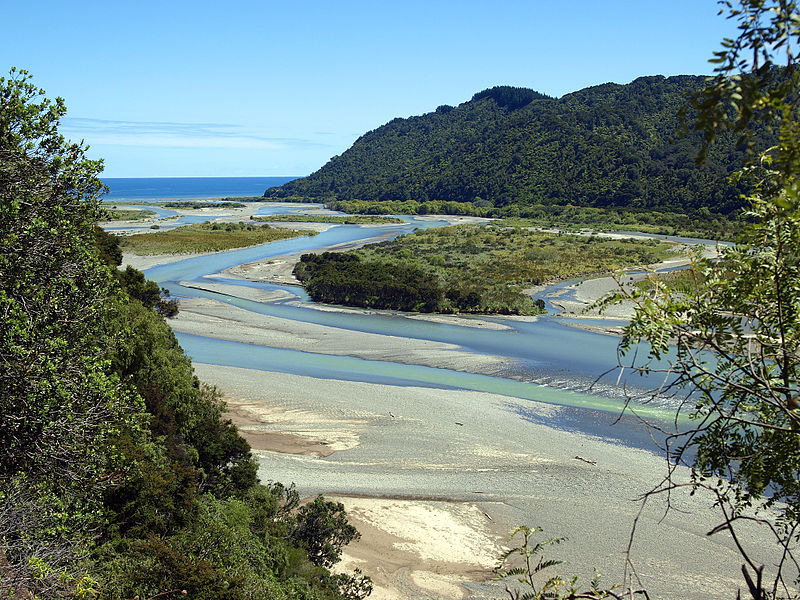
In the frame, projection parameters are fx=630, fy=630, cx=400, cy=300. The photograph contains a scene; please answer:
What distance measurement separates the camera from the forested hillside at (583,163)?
388 ft

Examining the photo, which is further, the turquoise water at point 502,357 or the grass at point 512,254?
the grass at point 512,254

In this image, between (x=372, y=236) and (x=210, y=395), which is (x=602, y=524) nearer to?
(x=210, y=395)

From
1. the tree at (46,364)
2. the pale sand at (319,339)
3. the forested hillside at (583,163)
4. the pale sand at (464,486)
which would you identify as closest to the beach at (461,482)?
the pale sand at (464,486)

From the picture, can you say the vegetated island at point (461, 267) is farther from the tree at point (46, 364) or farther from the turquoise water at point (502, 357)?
the tree at point (46, 364)

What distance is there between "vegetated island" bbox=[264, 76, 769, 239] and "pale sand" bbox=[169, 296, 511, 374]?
66.4 metres

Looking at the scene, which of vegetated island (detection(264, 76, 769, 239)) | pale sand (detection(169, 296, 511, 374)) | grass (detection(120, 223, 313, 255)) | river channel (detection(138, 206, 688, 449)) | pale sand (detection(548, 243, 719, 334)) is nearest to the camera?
river channel (detection(138, 206, 688, 449))

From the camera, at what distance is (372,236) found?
95.9 metres

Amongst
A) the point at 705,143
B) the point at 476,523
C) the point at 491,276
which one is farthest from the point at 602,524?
the point at 491,276

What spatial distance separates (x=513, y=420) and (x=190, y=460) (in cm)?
1238

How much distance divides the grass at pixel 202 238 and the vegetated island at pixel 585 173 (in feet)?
165

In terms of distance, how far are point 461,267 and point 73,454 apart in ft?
183

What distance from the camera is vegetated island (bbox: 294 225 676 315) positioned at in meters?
46.7

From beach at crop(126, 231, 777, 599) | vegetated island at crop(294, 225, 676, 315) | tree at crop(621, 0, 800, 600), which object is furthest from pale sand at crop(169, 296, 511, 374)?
tree at crop(621, 0, 800, 600)

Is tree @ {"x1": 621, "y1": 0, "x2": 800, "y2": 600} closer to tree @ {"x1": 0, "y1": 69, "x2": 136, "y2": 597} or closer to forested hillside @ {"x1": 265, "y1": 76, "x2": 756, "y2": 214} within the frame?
tree @ {"x1": 0, "y1": 69, "x2": 136, "y2": 597}
